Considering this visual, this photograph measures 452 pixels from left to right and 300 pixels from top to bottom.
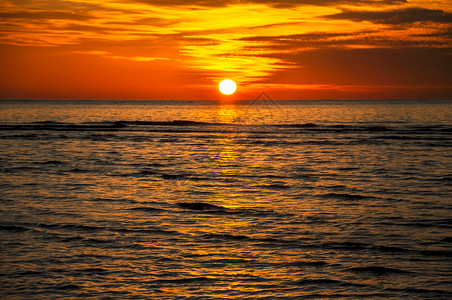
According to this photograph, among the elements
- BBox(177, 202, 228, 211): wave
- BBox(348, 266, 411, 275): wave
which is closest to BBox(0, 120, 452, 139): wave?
BBox(177, 202, 228, 211): wave

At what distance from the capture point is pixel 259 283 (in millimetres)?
11453

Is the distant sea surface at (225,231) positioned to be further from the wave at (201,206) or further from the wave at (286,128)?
the wave at (286,128)

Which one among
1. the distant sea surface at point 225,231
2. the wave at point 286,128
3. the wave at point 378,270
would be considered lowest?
the wave at point 378,270

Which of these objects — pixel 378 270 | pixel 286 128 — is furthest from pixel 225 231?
pixel 286 128

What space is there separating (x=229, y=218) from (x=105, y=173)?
45.0 ft

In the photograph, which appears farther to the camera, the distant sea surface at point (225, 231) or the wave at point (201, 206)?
the wave at point (201, 206)

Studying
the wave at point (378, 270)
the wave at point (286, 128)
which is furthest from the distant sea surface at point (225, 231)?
the wave at point (286, 128)

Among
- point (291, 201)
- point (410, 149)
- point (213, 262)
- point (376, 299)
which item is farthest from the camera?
point (410, 149)

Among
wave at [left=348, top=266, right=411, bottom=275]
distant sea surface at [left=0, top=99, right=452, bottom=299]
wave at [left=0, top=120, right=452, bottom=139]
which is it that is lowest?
wave at [left=348, top=266, right=411, bottom=275]

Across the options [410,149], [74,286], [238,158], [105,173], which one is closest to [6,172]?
[105,173]

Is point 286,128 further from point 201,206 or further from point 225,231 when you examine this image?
point 225,231

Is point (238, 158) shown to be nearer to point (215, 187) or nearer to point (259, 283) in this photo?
point (215, 187)

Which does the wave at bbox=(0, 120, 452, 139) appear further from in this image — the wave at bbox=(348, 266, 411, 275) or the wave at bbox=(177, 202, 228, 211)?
the wave at bbox=(348, 266, 411, 275)

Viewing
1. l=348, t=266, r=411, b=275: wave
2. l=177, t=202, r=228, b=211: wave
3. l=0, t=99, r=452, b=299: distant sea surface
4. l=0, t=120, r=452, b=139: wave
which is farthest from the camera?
l=0, t=120, r=452, b=139: wave
